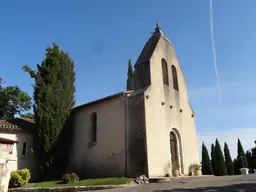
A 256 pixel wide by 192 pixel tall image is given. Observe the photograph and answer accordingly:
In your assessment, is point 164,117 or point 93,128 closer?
point 164,117

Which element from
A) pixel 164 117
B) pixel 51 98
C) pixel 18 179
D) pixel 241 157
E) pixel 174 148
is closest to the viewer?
pixel 18 179

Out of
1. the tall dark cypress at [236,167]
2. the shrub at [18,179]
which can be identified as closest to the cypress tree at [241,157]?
the tall dark cypress at [236,167]

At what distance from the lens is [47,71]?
20.9m

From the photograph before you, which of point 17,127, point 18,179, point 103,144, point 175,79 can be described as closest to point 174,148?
point 103,144

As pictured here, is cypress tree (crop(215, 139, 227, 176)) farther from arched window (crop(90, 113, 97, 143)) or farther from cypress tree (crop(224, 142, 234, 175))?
arched window (crop(90, 113, 97, 143))

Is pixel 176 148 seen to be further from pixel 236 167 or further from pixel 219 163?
pixel 236 167

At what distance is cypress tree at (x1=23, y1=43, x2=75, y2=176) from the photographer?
1903 cm

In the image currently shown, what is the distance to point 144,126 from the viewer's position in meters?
16.3

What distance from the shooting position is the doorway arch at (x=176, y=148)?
18.8 m

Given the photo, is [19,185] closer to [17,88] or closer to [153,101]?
[153,101]

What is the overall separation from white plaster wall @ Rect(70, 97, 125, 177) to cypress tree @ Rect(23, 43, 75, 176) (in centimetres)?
208

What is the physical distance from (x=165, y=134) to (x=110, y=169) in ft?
15.6

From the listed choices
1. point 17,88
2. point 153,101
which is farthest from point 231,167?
point 17,88

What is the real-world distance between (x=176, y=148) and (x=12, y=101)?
956 inches
